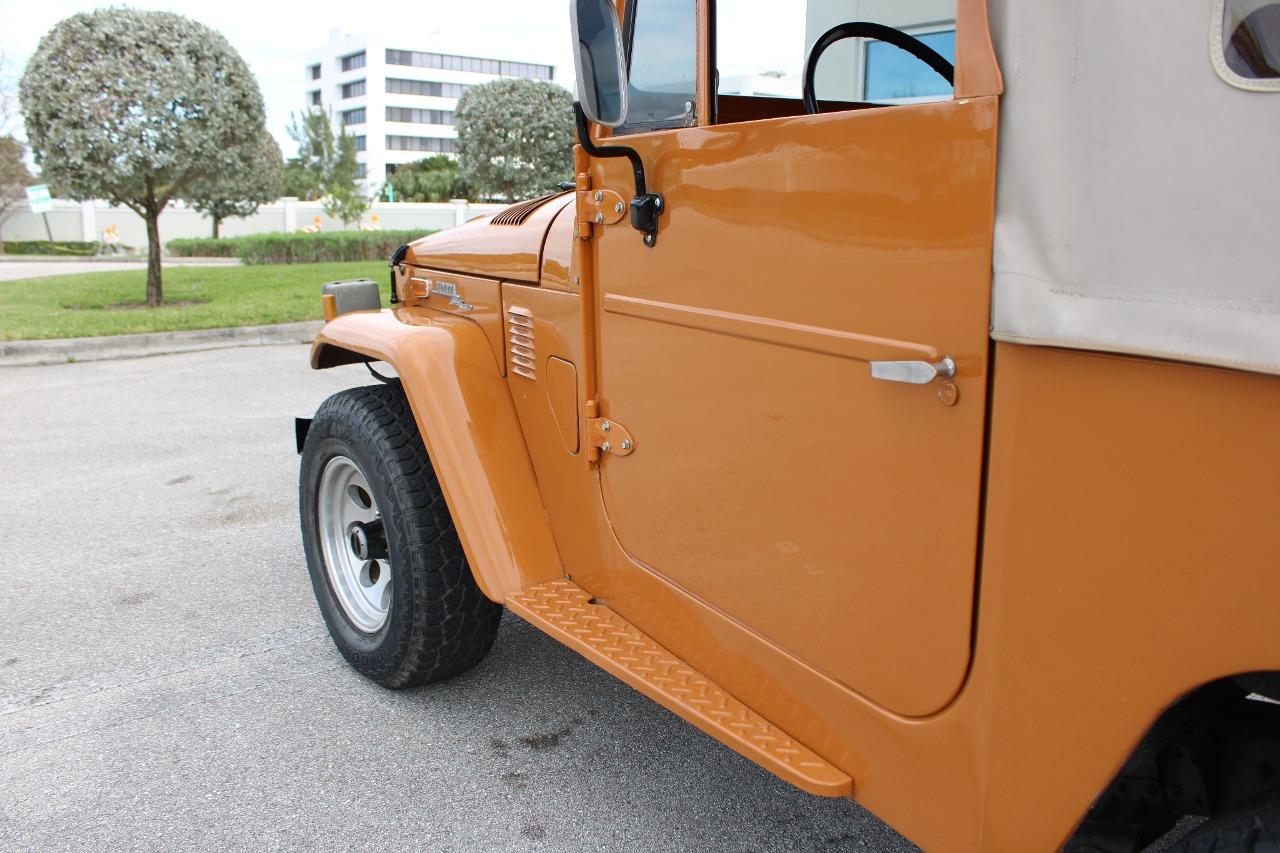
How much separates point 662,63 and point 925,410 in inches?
38.4

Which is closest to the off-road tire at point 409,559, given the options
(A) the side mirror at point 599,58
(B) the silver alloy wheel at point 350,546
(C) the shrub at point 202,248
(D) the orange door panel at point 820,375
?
(B) the silver alloy wheel at point 350,546

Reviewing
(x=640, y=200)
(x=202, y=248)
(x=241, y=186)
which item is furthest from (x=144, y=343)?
(x=202, y=248)

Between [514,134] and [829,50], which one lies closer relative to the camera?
[829,50]

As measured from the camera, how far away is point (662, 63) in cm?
204

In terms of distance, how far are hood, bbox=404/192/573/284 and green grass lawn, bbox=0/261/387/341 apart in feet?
25.2

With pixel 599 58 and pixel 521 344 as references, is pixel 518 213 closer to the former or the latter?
pixel 521 344

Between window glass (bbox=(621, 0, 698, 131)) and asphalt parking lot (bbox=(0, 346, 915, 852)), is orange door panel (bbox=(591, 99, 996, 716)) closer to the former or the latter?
window glass (bbox=(621, 0, 698, 131))

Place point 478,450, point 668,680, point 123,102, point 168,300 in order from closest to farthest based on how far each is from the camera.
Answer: point 668,680, point 478,450, point 123,102, point 168,300

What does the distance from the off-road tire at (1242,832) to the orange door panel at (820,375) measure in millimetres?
383

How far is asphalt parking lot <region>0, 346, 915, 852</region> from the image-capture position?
2.47 m

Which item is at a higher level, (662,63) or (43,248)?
(662,63)

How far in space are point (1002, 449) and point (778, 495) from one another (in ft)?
1.71

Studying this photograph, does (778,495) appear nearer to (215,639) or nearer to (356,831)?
(356,831)

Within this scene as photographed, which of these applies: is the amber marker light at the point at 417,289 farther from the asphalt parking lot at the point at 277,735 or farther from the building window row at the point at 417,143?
the building window row at the point at 417,143
